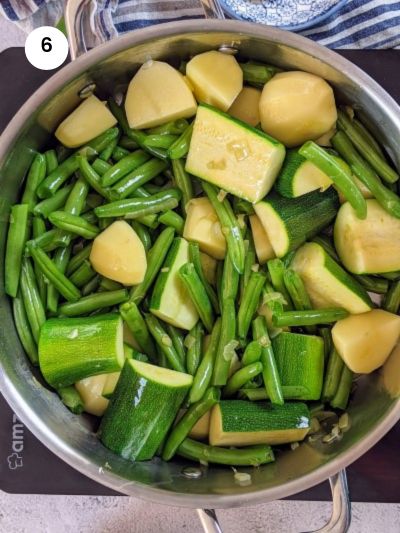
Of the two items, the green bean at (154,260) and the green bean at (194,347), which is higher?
the green bean at (154,260)

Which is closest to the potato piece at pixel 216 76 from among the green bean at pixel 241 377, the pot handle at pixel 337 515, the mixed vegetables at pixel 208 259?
the mixed vegetables at pixel 208 259

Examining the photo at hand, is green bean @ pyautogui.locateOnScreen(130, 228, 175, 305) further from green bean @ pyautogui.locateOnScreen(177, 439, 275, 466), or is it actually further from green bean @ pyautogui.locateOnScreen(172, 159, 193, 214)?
green bean @ pyautogui.locateOnScreen(177, 439, 275, 466)

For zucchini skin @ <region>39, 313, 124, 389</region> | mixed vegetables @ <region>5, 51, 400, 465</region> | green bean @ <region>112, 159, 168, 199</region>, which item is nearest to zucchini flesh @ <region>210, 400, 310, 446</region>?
mixed vegetables @ <region>5, 51, 400, 465</region>

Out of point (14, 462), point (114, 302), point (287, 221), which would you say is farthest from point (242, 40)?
point (14, 462)

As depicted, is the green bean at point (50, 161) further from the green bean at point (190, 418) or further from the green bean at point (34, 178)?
the green bean at point (190, 418)

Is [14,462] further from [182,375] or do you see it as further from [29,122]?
[29,122]
